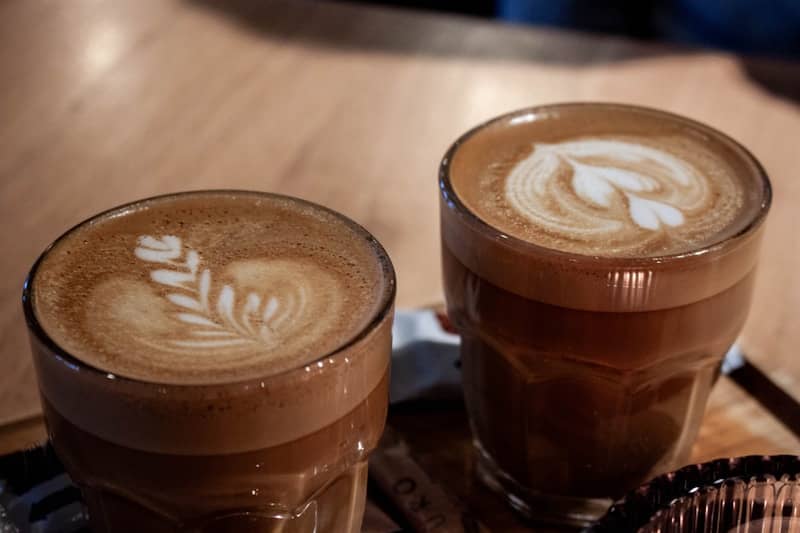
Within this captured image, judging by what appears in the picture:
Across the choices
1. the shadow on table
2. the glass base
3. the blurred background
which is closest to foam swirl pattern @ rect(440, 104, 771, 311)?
the glass base

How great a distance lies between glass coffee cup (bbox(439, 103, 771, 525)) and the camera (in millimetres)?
829

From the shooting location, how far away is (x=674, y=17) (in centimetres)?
276

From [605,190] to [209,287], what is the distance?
1.33 feet

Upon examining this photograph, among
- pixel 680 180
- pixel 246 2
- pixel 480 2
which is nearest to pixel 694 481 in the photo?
pixel 680 180

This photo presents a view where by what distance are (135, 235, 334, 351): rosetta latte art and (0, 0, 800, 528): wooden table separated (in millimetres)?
324

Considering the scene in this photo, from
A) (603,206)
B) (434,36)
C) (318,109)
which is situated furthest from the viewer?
(434,36)

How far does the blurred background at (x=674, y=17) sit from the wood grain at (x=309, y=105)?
0.65 metres

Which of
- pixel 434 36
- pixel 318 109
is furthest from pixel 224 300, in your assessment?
pixel 434 36

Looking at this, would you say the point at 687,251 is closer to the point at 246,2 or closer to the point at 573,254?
the point at 573,254

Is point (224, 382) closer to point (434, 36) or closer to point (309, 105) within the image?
point (309, 105)

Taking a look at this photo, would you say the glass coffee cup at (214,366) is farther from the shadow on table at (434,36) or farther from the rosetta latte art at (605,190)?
the shadow on table at (434,36)

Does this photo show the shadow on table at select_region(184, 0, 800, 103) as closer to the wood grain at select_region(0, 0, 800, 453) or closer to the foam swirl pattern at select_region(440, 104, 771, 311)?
the wood grain at select_region(0, 0, 800, 453)

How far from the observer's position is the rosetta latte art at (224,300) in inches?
28.4

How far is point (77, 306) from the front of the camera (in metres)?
0.74
